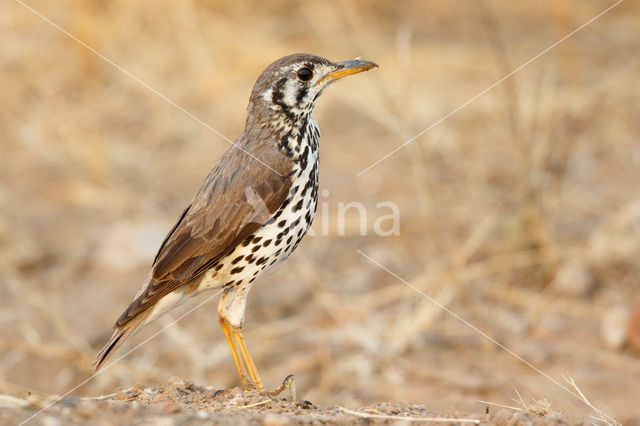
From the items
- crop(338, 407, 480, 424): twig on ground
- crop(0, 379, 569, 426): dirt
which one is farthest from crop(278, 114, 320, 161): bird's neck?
crop(338, 407, 480, 424): twig on ground

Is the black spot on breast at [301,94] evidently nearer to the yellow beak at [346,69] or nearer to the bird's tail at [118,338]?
the yellow beak at [346,69]

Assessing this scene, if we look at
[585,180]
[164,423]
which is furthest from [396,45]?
[164,423]

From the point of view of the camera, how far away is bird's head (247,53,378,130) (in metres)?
5.58

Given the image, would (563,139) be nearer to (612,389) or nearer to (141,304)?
(612,389)

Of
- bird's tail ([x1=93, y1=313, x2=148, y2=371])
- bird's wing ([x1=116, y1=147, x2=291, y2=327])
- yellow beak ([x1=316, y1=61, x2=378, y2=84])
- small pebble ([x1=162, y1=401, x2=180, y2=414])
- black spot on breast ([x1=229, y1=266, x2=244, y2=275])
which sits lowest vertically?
small pebble ([x1=162, y1=401, x2=180, y2=414])

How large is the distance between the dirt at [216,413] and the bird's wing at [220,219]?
29.0 inches

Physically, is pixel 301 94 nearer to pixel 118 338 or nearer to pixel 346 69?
pixel 346 69

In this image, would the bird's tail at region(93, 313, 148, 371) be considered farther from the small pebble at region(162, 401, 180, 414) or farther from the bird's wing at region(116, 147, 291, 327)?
the small pebble at region(162, 401, 180, 414)

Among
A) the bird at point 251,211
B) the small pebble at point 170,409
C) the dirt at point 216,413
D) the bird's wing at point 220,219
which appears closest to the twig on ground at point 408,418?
the dirt at point 216,413

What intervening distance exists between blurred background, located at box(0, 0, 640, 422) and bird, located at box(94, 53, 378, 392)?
2.01 metres

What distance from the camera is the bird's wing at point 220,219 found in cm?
514

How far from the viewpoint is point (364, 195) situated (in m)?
11.2

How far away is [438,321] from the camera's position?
8.89 m

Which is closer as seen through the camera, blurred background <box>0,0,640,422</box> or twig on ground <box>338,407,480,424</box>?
twig on ground <box>338,407,480,424</box>
